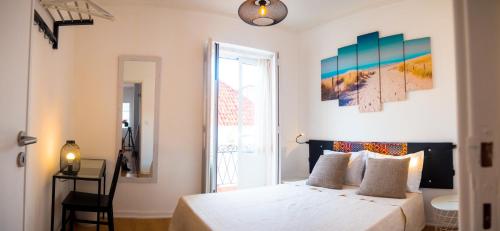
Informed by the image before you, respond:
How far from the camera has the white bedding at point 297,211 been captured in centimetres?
174

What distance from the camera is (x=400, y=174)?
243 cm

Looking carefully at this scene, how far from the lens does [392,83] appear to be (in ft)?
9.65

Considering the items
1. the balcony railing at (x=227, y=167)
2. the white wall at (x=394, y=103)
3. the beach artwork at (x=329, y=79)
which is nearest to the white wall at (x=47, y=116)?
the balcony railing at (x=227, y=167)

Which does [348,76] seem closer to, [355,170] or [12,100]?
[355,170]

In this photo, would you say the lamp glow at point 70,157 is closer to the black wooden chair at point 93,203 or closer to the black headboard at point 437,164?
the black wooden chair at point 93,203

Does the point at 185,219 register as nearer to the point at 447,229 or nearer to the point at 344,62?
the point at 447,229

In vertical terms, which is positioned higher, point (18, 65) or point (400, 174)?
point (18, 65)

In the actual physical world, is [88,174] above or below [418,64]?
below

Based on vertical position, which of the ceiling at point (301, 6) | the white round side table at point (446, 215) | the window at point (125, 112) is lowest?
the white round side table at point (446, 215)

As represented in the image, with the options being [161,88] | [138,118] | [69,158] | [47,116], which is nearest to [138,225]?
[69,158]

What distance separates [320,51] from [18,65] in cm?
335

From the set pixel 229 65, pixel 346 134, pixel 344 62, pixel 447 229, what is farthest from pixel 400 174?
pixel 229 65

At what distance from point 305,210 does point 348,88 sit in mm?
1900

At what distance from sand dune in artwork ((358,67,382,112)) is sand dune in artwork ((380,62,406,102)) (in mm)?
64
